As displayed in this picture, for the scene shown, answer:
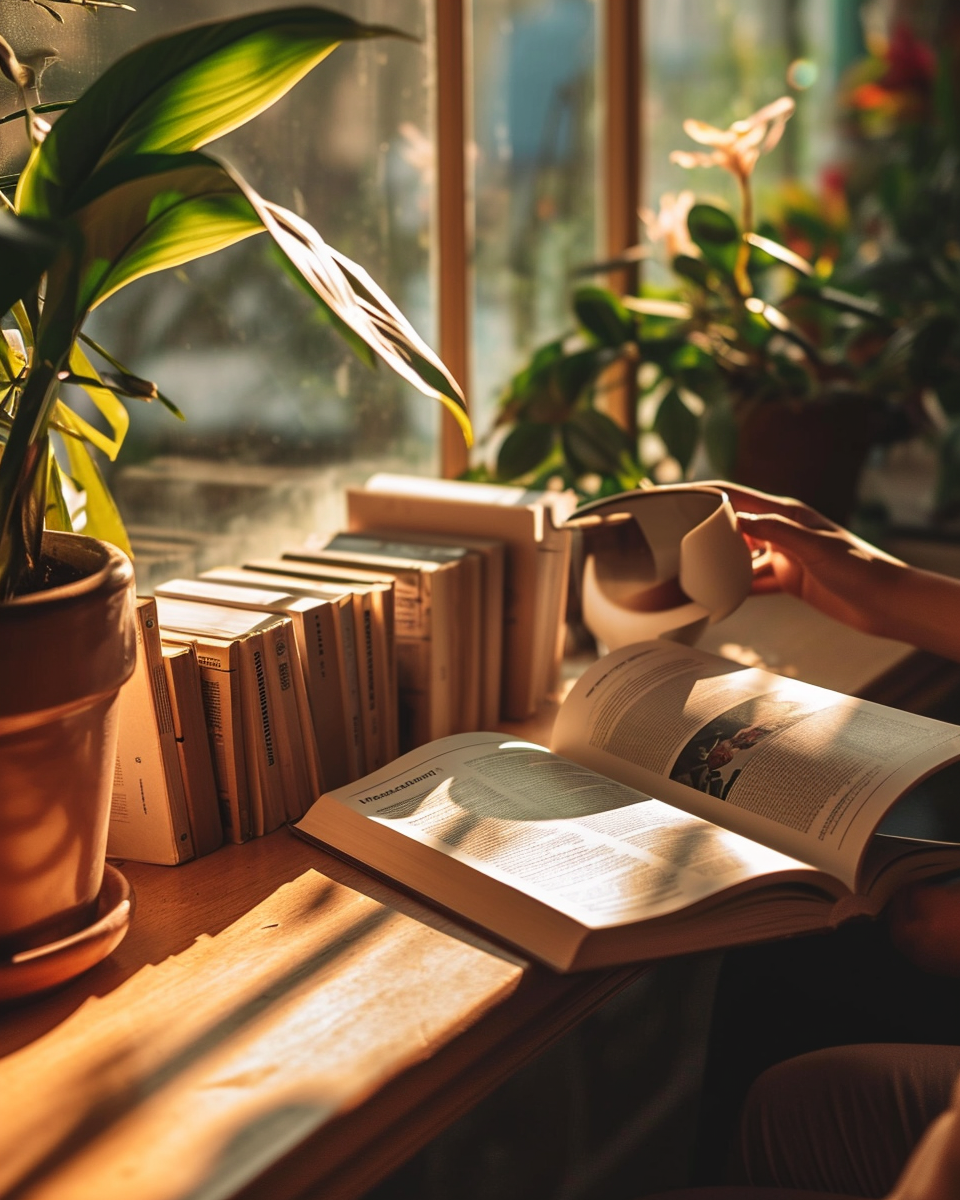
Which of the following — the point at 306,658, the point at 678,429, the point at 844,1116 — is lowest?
the point at 844,1116

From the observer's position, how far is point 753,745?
813 millimetres

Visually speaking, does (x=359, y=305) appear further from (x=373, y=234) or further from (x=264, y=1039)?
(x=373, y=234)

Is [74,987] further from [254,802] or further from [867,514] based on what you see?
[867,514]

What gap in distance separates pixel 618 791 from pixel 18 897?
408 mm

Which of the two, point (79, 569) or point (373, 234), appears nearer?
point (79, 569)

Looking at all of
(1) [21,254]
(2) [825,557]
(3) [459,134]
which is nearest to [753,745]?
(2) [825,557]

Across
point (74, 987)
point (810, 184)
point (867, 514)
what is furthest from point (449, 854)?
point (810, 184)

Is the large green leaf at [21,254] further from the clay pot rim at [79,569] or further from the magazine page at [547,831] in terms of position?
the magazine page at [547,831]

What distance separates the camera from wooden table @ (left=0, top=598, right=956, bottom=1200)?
19.3 inches

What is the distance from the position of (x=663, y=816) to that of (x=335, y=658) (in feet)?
0.94

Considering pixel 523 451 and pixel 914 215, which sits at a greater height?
pixel 914 215

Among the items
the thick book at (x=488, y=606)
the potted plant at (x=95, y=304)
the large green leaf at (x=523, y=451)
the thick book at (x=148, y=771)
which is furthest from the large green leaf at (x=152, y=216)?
the large green leaf at (x=523, y=451)

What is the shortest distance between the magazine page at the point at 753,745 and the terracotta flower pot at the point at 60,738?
40cm

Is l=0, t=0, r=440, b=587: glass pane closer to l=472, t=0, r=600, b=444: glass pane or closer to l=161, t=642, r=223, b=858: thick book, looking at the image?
l=472, t=0, r=600, b=444: glass pane
